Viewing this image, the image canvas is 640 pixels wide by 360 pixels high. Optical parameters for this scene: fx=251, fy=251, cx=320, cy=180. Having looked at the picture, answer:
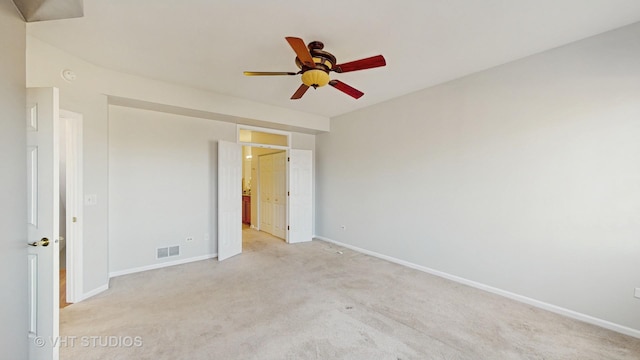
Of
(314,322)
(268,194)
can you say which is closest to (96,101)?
(314,322)

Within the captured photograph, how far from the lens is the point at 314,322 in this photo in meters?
2.42

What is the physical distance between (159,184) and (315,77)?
10.2ft

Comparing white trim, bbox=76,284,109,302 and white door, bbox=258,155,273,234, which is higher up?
white door, bbox=258,155,273,234

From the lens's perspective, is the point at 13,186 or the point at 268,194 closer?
the point at 13,186

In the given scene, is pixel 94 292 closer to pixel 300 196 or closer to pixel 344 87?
pixel 300 196

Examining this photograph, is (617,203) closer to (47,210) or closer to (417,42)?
(417,42)

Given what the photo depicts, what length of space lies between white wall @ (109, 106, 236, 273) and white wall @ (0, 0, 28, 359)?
2135mm

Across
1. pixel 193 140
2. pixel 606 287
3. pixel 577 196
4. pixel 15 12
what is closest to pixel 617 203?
pixel 577 196

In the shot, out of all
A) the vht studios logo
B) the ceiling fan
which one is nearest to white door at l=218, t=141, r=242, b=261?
the vht studios logo

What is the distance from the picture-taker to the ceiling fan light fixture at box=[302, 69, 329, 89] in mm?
2357

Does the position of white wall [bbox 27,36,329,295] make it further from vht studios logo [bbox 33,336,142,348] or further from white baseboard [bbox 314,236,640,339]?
white baseboard [bbox 314,236,640,339]

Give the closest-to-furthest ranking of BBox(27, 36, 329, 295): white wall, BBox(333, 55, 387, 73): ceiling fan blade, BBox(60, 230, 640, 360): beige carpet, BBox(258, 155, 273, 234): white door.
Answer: BBox(60, 230, 640, 360): beige carpet
BBox(333, 55, 387, 73): ceiling fan blade
BBox(27, 36, 329, 295): white wall
BBox(258, 155, 273, 234): white door

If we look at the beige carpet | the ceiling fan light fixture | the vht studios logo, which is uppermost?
the ceiling fan light fixture

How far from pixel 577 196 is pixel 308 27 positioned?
3.15 m
